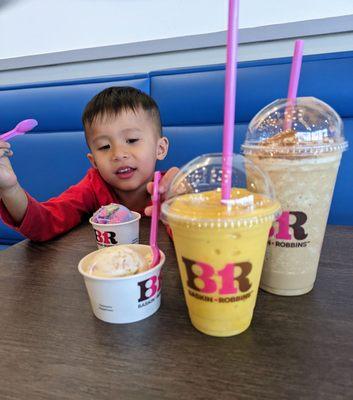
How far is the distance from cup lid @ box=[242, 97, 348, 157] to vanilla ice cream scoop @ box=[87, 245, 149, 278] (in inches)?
8.6

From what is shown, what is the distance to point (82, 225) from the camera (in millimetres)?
957

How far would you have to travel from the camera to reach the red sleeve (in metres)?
0.80

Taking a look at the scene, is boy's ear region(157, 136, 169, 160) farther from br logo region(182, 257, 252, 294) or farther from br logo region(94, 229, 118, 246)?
br logo region(182, 257, 252, 294)

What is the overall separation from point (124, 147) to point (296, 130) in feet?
2.11

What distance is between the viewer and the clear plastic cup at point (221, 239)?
14.5 inches

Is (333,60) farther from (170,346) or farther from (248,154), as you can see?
(170,346)

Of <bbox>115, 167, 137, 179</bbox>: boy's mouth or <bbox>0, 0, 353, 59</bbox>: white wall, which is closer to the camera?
<bbox>115, 167, 137, 179</bbox>: boy's mouth

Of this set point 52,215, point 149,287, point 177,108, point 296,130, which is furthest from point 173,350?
point 177,108

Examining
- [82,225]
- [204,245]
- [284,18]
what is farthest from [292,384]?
[284,18]

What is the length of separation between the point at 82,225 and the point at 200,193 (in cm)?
62

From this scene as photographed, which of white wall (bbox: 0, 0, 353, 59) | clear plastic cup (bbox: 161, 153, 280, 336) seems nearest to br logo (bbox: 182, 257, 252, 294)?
clear plastic cup (bbox: 161, 153, 280, 336)

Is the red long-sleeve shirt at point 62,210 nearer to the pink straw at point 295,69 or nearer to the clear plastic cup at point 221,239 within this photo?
the clear plastic cup at point 221,239

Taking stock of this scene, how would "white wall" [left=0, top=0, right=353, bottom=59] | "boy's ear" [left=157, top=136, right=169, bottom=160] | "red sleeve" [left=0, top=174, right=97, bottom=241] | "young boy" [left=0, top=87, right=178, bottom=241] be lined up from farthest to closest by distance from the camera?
"white wall" [left=0, top=0, right=353, bottom=59] → "boy's ear" [left=157, top=136, right=169, bottom=160] → "young boy" [left=0, top=87, right=178, bottom=241] → "red sleeve" [left=0, top=174, right=97, bottom=241]

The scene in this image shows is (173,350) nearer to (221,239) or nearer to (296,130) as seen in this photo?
(221,239)
